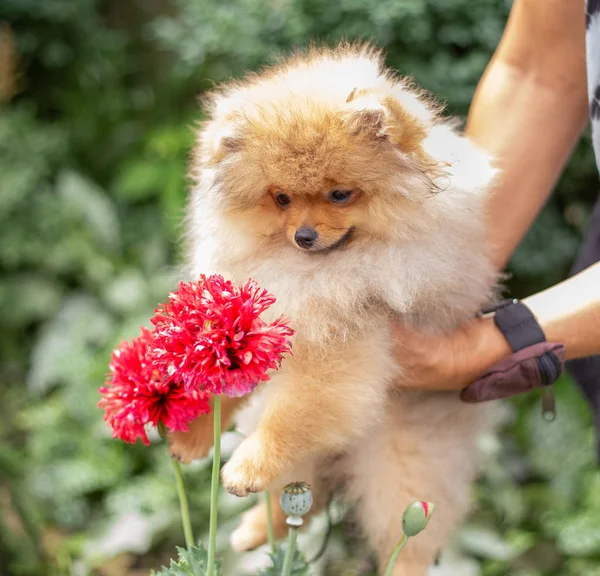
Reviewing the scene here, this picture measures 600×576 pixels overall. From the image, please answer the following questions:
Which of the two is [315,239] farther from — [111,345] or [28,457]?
[28,457]

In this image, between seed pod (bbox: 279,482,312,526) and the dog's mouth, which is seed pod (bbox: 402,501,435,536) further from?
the dog's mouth

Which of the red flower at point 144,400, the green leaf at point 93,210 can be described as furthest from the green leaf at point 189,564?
the green leaf at point 93,210

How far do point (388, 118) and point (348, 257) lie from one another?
0.86 ft

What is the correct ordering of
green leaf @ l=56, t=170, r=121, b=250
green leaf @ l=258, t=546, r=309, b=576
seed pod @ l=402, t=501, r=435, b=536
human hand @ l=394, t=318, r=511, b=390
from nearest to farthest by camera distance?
seed pod @ l=402, t=501, r=435, b=536, green leaf @ l=258, t=546, r=309, b=576, human hand @ l=394, t=318, r=511, b=390, green leaf @ l=56, t=170, r=121, b=250

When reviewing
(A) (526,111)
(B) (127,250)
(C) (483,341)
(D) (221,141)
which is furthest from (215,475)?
(B) (127,250)

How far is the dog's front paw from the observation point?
1055 mm

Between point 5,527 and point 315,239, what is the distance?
1.81m

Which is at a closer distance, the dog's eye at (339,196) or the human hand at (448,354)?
the dog's eye at (339,196)

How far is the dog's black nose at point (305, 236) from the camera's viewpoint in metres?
1.11

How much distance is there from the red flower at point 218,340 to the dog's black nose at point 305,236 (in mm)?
317

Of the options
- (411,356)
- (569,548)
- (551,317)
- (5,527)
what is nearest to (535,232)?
(569,548)

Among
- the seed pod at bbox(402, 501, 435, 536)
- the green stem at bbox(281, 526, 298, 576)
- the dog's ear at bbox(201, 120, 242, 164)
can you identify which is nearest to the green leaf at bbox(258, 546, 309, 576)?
the green stem at bbox(281, 526, 298, 576)

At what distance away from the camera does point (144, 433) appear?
942 mm

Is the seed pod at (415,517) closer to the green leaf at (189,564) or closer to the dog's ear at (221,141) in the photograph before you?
the green leaf at (189,564)
